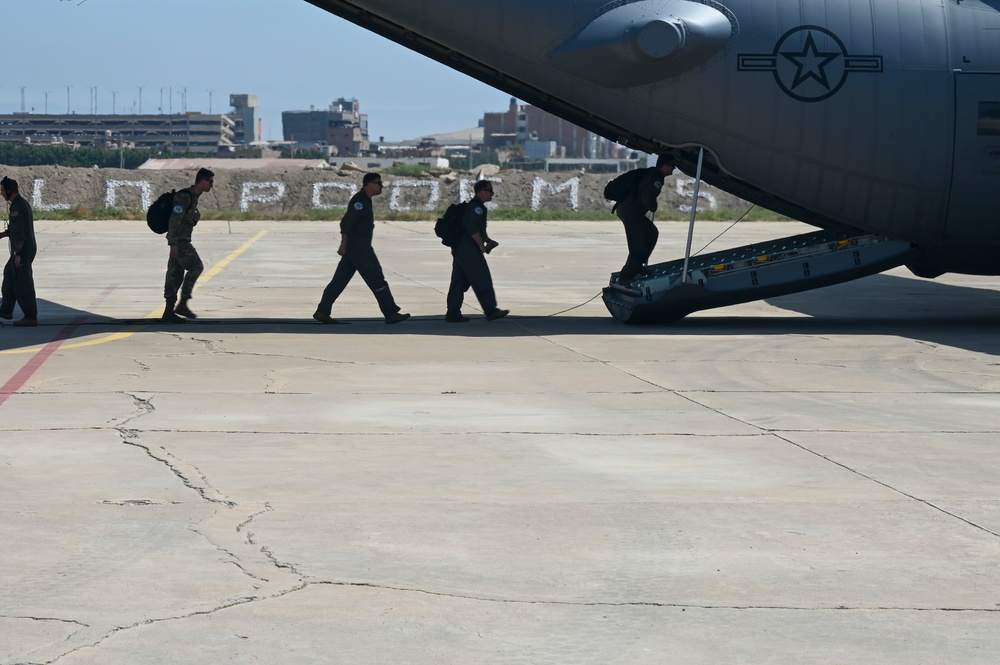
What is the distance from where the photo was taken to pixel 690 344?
52.4ft

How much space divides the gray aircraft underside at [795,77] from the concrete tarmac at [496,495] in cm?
207

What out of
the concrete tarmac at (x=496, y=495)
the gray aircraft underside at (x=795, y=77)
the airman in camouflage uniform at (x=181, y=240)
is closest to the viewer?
the concrete tarmac at (x=496, y=495)

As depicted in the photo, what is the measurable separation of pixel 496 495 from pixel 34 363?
7405 mm

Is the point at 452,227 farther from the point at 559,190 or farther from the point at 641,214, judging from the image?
the point at 559,190

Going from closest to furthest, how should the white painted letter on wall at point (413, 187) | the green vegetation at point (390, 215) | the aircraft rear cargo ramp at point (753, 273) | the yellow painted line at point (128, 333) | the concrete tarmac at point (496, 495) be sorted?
the concrete tarmac at point (496, 495), the yellow painted line at point (128, 333), the aircraft rear cargo ramp at point (753, 273), the green vegetation at point (390, 215), the white painted letter on wall at point (413, 187)

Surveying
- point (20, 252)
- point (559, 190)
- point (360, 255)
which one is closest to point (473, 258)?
point (360, 255)

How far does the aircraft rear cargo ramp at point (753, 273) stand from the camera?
17328 mm

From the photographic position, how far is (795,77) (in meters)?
17.0

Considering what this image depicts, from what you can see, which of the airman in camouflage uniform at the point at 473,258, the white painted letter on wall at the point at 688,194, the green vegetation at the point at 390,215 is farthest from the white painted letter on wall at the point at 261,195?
the airman in camouflage uniform at the point at 473,258

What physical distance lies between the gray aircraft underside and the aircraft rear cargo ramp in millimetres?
618

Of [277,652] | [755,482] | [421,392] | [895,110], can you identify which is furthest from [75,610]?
[895,110]

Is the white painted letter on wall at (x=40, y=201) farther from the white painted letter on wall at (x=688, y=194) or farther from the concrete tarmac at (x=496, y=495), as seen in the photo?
the concrete tarmac at (x=496, y=495)

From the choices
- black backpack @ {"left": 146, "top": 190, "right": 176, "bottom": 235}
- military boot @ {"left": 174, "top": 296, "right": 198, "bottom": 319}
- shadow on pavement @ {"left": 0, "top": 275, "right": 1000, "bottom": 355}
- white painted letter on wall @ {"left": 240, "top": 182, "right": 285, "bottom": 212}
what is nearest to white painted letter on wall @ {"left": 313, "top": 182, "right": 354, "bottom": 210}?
white painted letter on wall @ {"left": 240, "top": 182, "right": 285, "bottom": 212}

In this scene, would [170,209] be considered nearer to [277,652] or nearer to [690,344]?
[690,344]
